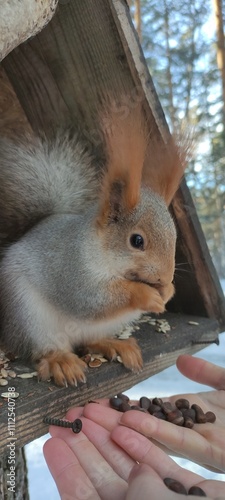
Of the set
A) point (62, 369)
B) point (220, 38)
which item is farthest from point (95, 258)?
point (220, 38)

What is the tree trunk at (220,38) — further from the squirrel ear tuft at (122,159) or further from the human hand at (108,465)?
the human hand at (108,465)

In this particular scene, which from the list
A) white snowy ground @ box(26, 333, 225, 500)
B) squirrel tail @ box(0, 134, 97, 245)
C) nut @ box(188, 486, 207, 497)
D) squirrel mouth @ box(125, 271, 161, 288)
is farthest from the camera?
white snowy ground @ box(26, 333, 225, 500)

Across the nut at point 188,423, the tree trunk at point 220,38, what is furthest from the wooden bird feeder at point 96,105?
the tree trunk at point 220,38

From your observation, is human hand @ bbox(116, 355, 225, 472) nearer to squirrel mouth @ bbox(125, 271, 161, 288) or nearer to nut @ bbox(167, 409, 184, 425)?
nut @ bbox(167, 409, 184, 425)

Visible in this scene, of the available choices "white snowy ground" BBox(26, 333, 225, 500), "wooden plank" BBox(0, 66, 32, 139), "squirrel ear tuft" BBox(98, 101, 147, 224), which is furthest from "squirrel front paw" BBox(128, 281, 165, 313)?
"white snowy ground" BBox(26, 333, 225, 500)

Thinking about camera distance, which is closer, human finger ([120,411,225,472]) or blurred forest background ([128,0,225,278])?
human finger ([120,411,225,472])

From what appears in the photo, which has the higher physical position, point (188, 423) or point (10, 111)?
point (10, 111)

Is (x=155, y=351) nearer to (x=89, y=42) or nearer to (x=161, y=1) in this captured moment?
(x=89, y=42)

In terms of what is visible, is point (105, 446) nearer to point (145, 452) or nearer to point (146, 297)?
point (145, 452)
